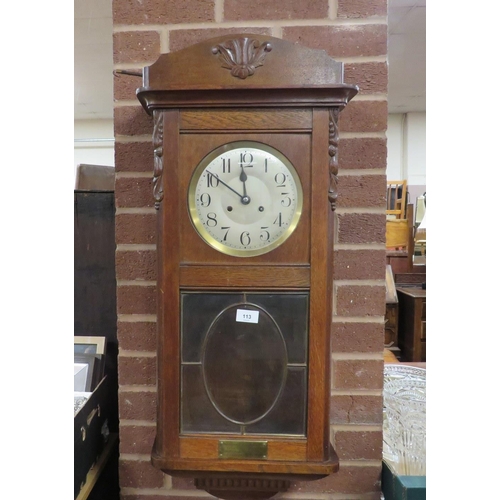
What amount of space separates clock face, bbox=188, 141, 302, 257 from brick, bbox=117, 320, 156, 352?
1.03 feet

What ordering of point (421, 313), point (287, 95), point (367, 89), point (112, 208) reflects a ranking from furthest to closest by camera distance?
point (421, 313) < point (112, 208) < point (367, 89) < point (287, 95)

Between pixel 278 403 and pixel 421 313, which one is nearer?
pixel 278 403

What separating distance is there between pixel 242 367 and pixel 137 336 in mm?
303

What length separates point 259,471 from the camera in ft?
2.69

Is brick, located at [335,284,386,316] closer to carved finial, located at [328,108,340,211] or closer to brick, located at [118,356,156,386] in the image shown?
carved finial, located at [328,108,340,211]

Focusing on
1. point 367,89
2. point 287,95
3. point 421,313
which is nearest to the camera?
point 287,95

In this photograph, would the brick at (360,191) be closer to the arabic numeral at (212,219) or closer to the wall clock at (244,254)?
the wall clock at (244,254)

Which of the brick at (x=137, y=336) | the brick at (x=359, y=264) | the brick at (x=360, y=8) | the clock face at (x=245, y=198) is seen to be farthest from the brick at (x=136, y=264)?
the brick at (x=360, y=8)

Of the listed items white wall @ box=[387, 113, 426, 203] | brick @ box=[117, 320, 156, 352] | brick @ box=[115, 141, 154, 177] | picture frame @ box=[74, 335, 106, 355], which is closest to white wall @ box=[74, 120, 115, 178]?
white wall @ box=[387, 113, 426, 203]

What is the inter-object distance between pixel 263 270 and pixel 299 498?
60cm

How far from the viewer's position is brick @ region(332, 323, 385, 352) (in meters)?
0.96

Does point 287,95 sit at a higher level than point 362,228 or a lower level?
higher

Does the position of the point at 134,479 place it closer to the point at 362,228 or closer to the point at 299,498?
the point at 299,498

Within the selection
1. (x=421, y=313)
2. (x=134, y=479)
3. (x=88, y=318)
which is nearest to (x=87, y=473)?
(x=134, y=479)
